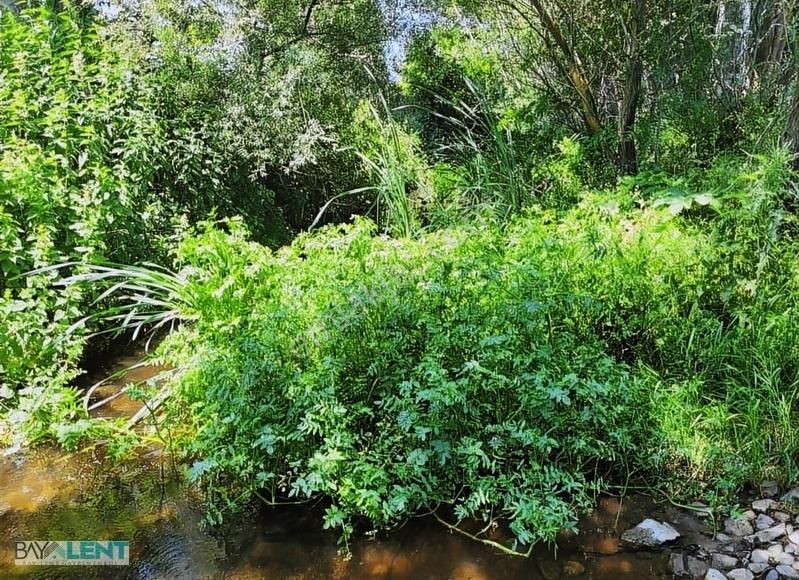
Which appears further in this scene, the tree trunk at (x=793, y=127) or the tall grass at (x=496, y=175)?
the tall grass at (x=496, y=175)

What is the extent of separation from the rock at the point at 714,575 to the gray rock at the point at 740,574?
2 centimetres

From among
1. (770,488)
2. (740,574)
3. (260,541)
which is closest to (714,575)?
(740,574)

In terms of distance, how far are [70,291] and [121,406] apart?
26.5 inches

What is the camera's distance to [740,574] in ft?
5.98

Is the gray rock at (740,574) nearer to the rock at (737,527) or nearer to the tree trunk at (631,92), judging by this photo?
the rock at (737,527)

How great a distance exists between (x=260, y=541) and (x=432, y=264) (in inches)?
50.7

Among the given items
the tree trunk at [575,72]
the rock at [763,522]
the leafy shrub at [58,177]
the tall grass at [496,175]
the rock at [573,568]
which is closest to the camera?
the rock at [573,568]

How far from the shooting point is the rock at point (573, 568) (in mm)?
1905

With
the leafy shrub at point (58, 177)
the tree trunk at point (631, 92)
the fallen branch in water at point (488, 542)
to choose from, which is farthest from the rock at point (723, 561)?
the tree trunk at point (631, 92)

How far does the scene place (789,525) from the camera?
6.55 feet

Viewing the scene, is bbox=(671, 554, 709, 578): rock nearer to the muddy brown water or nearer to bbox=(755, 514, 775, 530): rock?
the muddy brown water

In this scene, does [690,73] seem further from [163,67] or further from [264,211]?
[163,67]

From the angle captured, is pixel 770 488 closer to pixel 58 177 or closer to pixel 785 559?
pixel 785 559

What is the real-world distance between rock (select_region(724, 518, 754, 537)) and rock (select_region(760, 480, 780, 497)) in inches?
7.5
